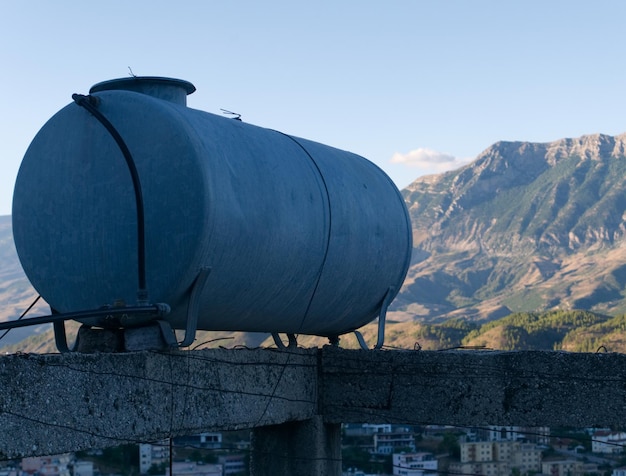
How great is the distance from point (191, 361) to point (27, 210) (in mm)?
1784

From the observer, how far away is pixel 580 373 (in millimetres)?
9477

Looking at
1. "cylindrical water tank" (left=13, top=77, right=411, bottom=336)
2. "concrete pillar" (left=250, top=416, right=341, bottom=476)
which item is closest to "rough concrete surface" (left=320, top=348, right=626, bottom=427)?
"concrete pillar" (left=250, top=416, right=341, bottom=476)

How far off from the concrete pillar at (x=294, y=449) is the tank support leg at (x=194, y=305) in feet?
8.97

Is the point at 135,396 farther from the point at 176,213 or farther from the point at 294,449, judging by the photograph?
the point at 294,449

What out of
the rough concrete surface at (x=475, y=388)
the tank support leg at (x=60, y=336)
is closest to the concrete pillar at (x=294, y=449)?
the rough concrete surface at (x=475, y=388)

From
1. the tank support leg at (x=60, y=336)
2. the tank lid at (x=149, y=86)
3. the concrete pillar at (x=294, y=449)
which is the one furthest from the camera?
the concrete pillar at (x=294, y=449)

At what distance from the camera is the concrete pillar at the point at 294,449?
1034cm

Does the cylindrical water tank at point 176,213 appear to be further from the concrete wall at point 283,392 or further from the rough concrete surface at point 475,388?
the rough concrete surface at point 475,388

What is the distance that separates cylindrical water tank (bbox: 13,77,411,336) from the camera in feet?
25.6

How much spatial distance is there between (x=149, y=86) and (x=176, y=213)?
5.56 ft

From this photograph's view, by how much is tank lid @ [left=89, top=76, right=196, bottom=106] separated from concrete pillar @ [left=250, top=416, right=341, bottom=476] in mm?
3406

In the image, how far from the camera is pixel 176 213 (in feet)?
25.4

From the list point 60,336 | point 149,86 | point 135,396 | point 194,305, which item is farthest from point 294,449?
point 149,86

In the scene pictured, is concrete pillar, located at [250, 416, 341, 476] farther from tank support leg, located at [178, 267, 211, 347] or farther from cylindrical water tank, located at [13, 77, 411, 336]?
tank support leg, located at [178, 267, 211, 347]
